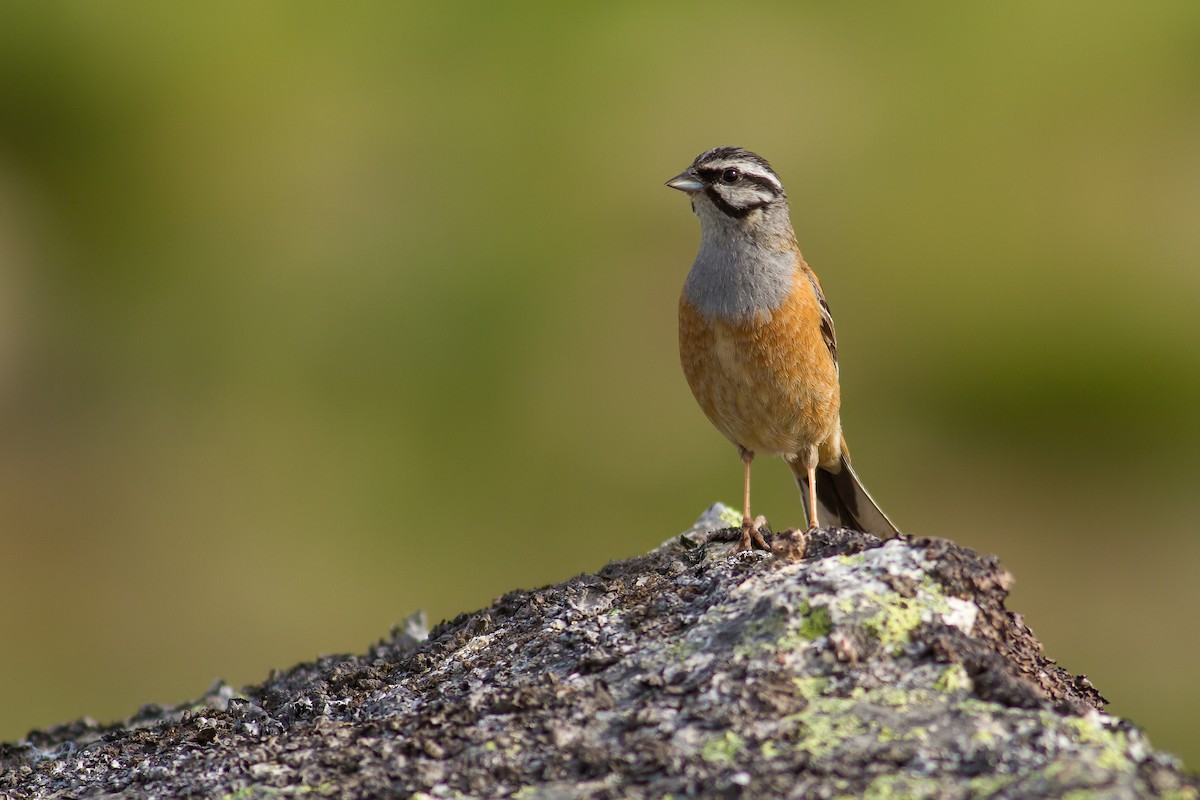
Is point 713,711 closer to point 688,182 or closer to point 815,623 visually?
point 815,623

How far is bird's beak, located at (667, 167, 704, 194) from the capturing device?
7.23m

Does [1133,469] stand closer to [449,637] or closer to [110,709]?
[110,709]

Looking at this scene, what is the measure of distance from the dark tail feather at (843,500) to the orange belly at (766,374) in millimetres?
551

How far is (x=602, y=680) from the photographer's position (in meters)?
3.71

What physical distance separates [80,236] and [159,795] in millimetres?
12684

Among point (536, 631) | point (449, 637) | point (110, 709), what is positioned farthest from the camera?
point (110, 709)

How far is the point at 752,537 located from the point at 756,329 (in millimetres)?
2152

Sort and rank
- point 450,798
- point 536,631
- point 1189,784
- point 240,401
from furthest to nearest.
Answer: point 240,401, point 536,631, point 450,798, point 1189,784

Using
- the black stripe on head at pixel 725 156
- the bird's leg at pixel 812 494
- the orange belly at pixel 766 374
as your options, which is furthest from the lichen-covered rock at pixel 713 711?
the black stripe on head at pixel 725 156

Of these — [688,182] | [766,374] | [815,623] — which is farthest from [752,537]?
[688,182]

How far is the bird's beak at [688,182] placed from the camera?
7.23 meters

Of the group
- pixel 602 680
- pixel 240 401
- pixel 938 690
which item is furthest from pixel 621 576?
pixel 240 401

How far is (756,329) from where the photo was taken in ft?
22.5

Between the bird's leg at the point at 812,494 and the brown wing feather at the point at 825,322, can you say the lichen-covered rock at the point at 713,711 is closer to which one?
the bird's leg at the point at 812,494
